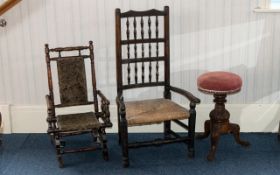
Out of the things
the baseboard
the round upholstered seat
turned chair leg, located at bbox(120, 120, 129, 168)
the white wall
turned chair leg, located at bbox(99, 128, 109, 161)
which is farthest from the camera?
the baseboard

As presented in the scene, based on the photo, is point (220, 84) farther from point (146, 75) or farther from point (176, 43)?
point (146, 75)

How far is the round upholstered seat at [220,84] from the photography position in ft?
11.2

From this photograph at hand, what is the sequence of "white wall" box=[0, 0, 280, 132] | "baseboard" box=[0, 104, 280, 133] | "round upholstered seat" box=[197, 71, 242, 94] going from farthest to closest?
"baseboard" box=[0, 104, 280, 133], "white wall" box=[0, 0, 280, 132], "round upholstered seat" box=[197, 71, 242, 94]

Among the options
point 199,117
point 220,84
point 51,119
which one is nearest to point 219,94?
point 220,84

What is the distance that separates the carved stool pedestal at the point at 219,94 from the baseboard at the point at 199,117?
419 mm

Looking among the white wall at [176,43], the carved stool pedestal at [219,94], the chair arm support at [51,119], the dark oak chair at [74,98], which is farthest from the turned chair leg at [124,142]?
the white wall at [176,43]

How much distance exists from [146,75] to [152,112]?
2.40 feet

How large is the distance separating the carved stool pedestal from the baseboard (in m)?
0.42

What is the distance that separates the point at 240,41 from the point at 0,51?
237 centimetres

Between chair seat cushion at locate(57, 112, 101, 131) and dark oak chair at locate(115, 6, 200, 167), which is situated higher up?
dark oak chair at locate(115, 6, 200, 167)

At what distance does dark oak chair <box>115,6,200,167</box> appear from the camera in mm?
3359

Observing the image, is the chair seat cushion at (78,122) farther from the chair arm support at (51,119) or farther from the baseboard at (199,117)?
the baseboard at (199,117)

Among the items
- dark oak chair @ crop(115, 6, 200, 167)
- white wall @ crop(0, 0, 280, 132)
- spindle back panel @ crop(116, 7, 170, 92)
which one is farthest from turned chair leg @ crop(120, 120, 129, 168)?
white wall @ crop(0, 0, 280, 132)

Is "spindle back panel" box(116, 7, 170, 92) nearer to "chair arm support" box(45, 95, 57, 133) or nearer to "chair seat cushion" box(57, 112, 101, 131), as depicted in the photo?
"chair seat cushion" box(57, 112, 101, 131)
